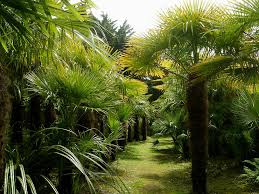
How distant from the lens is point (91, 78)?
15.0 feet

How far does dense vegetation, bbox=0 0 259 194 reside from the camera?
9.24ft

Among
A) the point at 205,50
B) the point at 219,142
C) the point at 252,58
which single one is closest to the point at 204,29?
the point at 205,50

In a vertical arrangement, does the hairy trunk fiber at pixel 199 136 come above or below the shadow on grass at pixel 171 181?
above

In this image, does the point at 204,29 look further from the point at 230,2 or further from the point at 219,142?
the point at 219,142

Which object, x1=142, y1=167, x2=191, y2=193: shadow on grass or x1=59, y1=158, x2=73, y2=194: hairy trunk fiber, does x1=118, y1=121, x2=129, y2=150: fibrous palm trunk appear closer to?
x1=142, y1=167, x2=191, y2=193: shadow on grass

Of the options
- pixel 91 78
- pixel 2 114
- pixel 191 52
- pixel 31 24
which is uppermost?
pixel 191 52

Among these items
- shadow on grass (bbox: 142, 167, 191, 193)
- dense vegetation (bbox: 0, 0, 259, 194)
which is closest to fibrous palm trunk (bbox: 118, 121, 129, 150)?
dense vegetation (bbox: 0, 0, 259, 194)

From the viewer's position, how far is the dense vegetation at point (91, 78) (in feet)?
9.24

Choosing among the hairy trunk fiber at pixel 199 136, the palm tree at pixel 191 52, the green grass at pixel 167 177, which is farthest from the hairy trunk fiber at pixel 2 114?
the hairy trunk fiber at pixel 199 136

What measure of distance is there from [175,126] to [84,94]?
1011 centimetres

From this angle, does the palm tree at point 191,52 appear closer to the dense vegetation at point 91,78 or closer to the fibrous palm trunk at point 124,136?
the dense vegetation at point 91,78

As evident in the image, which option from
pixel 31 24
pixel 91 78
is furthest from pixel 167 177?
pixel 31 24

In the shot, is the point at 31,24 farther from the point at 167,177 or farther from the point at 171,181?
the point at 167,177

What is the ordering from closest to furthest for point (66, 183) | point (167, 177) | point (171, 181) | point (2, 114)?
point (2, 114) < point (66, 183) < point (171, 181) < point (167, 177)
